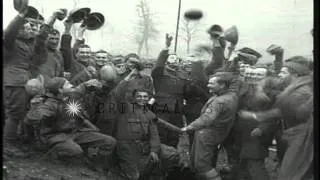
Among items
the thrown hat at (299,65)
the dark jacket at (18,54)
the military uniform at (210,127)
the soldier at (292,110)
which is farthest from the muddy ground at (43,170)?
the thrown hat at (299,65)

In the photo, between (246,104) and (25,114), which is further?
(246,104)

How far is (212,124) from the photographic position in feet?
15.4

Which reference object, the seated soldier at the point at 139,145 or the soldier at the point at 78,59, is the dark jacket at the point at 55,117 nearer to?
the soldier at the point at 78,59

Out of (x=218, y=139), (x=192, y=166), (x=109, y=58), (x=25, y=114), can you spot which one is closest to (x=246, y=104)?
(x=218, y=139)

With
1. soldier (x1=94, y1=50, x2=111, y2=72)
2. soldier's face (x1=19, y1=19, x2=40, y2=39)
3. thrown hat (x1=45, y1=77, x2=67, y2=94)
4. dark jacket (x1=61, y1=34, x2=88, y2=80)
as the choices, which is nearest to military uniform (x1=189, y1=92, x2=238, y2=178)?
soldier (x1=94, y1=50, x2=111, y2=72)

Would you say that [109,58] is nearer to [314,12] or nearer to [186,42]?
[186,42]

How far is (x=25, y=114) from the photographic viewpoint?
4.46m

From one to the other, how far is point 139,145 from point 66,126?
26.2 inches

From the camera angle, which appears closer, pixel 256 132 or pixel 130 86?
pixel 130 86

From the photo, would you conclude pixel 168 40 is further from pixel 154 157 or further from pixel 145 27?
pixel 154 157

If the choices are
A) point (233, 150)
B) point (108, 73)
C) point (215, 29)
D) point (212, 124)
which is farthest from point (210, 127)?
point (108, 73)

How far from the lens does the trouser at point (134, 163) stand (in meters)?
4.63

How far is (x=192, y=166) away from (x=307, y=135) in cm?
106

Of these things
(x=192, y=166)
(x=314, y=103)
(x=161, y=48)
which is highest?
(x=161, y=48)
